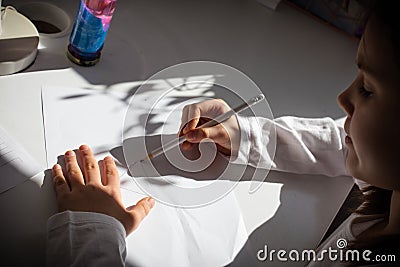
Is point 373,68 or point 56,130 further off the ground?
point 373,68

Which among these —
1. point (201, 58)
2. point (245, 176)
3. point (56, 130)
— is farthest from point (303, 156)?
point (56, 130)

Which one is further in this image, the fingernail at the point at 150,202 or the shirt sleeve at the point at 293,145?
the shirt sleeve at the point at 293,145

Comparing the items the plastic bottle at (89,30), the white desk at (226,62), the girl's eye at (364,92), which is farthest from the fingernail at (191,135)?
the girl's eye at (364,92)

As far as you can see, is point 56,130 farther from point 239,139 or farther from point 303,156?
point 303,156

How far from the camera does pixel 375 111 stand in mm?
697

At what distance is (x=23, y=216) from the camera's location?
830 millimetres

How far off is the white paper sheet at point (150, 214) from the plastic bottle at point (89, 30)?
7 cm

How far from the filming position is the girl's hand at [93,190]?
851 millimetres

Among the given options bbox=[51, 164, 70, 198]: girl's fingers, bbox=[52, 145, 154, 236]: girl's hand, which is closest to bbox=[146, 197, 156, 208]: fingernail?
bbox=[52, 145, 154, 236]: girl's hand

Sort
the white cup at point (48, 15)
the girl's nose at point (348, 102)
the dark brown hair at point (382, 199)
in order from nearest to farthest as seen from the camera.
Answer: the dark brown hair at point (382, 199) < the girl's nose at point (348, 102) < the white cup at point (48, 15)

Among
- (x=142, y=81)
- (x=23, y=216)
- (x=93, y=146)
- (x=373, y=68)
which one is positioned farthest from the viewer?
(x=142, y=81)

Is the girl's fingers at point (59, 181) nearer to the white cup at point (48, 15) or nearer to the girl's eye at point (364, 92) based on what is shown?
the white cup at point (48, 15)

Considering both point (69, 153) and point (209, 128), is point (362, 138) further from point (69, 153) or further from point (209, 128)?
point (69, 153)

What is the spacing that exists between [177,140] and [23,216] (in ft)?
0.85
